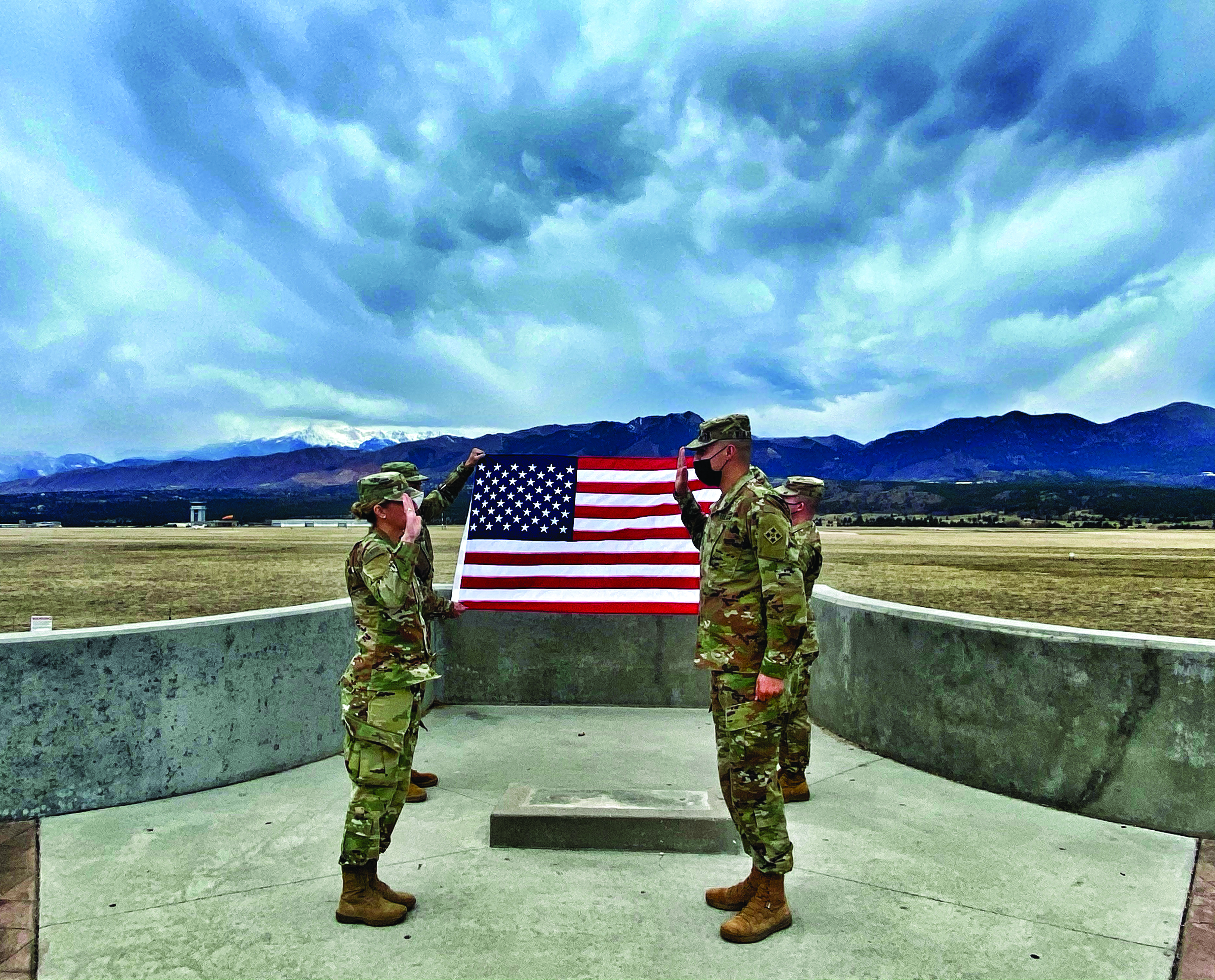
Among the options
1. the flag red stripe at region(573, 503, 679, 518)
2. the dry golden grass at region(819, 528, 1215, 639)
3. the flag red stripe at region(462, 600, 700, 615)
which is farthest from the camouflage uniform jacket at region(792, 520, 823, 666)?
the dry golden grass at region(819, 528, 1215, 639)

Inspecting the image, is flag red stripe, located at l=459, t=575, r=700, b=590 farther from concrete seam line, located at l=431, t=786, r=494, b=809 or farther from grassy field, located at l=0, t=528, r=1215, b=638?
grassy field, located at l=0, t=528, r=1215, b=638

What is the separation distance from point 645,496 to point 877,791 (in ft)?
9.63

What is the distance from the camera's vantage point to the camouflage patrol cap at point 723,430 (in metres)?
3.55

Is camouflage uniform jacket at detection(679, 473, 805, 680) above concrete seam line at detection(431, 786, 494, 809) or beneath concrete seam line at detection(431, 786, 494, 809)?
above

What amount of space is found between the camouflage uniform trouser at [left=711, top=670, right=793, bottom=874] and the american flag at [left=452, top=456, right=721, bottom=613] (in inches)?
121

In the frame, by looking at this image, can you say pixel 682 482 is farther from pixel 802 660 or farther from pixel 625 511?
pixel 625 511

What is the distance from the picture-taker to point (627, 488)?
683cm

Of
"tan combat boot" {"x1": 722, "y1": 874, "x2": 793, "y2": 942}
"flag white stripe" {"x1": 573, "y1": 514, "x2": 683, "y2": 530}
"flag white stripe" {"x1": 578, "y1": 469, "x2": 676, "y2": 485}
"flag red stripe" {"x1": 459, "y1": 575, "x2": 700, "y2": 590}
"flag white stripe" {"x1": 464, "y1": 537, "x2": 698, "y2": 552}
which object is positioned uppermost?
"flag white stripe" {"x1": 578, "y1": 469, "x2": 676, "y2": 485}

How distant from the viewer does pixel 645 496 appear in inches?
268

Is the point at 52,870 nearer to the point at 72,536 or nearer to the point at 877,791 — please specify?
the point at 877,791

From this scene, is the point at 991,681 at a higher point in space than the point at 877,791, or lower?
higher

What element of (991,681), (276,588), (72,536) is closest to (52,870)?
(991,681)

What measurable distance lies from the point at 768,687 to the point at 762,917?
2.94 ft

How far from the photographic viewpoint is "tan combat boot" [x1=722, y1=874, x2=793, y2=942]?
123 inches
